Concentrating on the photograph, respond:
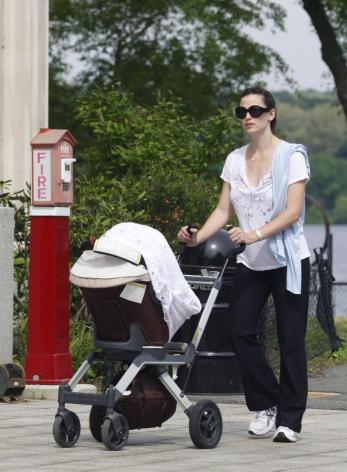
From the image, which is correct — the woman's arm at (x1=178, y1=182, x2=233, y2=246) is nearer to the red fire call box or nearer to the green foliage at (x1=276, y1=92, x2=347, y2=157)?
the red fire call box

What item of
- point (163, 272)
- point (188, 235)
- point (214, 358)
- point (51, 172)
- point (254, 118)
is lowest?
point (214, 358)

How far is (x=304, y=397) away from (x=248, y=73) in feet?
58.1

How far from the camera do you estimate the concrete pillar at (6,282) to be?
10.5 metres

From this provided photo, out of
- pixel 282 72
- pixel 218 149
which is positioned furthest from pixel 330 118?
A: pixel 218 149

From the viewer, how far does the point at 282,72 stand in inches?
1024

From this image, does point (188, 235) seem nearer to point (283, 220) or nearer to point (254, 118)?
point (283, 220)

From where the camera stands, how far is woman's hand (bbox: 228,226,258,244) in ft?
26.0

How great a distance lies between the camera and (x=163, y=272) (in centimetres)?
773

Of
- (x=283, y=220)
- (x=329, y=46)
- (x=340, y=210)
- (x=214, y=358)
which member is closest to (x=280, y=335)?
(x=283, y=220)

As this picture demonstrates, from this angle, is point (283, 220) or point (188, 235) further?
point (188, 235)

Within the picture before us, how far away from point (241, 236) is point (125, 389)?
1073 millimetres

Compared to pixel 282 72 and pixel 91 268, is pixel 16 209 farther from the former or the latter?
pixel 282 72

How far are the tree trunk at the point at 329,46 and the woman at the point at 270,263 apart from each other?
1395cm

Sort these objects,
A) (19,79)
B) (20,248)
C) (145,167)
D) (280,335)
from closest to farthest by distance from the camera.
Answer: (280,335)
(20,248)
(19,79)
(145,167)
